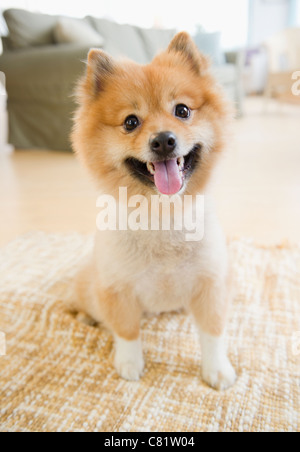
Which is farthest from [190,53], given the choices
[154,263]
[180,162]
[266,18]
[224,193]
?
[266,18]

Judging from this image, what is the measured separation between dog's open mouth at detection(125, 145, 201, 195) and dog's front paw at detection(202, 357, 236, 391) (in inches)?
22.4

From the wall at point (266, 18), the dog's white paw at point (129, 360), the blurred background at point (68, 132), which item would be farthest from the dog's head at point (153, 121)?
the wall at point (266, 18)

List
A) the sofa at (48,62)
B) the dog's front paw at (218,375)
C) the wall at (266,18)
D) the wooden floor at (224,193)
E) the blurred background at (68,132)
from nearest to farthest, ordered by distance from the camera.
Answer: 1. the dog's front paw at (218,375)
2. the wooden floor at (224,193)
3. the blurred background at (68,132)
4. the sofa at (48,62)
5. the wall at (266,18)

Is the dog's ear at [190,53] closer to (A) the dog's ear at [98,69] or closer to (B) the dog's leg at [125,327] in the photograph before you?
(A) the dog's ear at [98,69]

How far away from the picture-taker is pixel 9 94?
13.7ft

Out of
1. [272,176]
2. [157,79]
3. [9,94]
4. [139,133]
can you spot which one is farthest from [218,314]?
[9,94]

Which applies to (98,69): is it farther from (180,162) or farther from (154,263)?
(154,263)

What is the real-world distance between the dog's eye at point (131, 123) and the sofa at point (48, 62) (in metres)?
2.76

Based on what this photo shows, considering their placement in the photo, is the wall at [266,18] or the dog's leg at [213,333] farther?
the wall at [266,18]

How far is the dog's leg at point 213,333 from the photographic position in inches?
41.3

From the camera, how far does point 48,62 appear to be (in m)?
3.61

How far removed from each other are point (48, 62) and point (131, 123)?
3187 millimetres

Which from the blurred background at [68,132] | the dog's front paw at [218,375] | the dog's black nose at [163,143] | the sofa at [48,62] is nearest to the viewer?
the dog's black nose at [163,143]

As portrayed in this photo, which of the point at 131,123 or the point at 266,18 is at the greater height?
the point at 266,18
